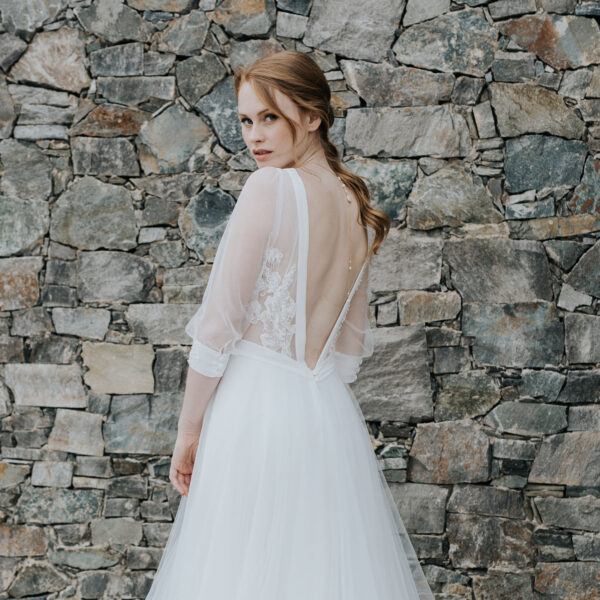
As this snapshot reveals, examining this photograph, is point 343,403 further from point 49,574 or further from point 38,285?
point 49,574

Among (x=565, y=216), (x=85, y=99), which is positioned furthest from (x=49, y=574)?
(x=565, y=216)

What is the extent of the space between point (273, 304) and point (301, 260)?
0.43 ft

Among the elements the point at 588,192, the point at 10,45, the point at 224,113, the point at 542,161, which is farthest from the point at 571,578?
the point at 10,45

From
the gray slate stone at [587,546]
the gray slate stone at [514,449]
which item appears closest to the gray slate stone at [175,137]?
the gray slate stone at [514,449]

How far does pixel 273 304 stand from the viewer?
5.68 ft

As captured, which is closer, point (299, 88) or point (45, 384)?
point (299, 88)

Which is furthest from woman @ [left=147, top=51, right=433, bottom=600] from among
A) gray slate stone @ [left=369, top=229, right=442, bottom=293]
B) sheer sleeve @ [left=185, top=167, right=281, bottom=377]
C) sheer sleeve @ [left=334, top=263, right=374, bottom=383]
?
gray slate stone @ [left=369, top=229, right=442, bottom=293]

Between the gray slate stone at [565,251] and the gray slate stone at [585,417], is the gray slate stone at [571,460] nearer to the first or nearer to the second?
the gray slate stone at [585,417]

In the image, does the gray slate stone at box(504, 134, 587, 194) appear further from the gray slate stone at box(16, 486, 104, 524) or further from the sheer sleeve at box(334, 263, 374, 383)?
the gray slate stone at box(16, 486, 104, 524)

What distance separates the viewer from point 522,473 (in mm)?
3012

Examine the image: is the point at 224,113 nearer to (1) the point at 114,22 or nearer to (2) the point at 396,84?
(1) the point at 114,22

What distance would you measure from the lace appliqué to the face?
0.32m

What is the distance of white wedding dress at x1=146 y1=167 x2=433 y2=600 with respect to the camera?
5.45 feet

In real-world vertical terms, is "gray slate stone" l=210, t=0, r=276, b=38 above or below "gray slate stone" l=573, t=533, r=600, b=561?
above
